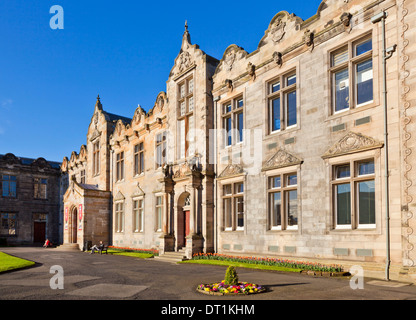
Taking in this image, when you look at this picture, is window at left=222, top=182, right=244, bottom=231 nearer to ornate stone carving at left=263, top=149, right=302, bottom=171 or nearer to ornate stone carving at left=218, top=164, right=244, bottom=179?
ornate stone carving at left=218, top=164, right=244, bottom=179

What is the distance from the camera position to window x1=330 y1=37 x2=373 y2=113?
1456 centimetres

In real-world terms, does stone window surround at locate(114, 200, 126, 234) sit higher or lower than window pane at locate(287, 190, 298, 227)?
lower

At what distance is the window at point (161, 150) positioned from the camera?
27250 millimetres

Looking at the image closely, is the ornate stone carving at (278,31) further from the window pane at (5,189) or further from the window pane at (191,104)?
the window pane at (5,189)

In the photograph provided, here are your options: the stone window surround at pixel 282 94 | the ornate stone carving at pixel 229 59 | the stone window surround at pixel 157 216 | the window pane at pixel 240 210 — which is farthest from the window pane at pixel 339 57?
the stone window surround at pixel 157 216

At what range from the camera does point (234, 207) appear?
2041 centimetres

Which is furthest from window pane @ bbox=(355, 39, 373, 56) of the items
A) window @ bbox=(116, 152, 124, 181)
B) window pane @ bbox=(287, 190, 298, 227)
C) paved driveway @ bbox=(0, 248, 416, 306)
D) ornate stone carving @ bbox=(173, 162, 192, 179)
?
window @ bbox=(116, 152, 124, 181)

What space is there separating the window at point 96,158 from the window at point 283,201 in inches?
931

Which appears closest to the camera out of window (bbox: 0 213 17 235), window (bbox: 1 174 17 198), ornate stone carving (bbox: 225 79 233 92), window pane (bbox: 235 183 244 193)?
window pane (bbox: 235 183 244 193)

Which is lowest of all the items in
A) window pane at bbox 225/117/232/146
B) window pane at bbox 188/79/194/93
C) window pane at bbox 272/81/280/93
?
window pane at bbox 225/117/232/146

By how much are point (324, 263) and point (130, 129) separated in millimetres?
21345

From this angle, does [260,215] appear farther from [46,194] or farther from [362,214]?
[46,194]

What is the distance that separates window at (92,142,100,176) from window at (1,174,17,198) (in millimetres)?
13268
